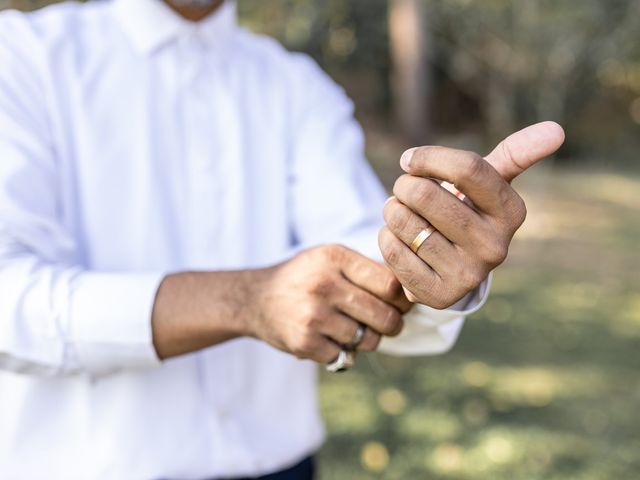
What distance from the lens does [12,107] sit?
1679 mm

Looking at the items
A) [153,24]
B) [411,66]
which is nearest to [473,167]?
[153,24]

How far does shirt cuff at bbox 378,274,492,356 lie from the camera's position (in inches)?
63.2

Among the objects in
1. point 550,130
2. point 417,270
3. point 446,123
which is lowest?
point 446,123

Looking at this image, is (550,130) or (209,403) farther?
(209,403)

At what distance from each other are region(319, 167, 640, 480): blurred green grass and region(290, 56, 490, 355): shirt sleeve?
3.69 ft

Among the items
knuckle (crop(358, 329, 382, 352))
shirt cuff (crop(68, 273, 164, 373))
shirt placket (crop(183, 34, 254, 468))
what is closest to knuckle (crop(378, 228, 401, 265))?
knuckle (crop(358, 329, 382, 352))

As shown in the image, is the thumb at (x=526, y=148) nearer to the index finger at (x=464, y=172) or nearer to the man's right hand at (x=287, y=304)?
the index finger at (x=464, y=172)

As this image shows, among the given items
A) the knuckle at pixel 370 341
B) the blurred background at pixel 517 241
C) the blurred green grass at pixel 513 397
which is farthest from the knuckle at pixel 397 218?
the blurred green grass at pixel 513 397

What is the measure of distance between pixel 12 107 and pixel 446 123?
16850mm

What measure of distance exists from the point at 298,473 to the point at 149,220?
0.75m

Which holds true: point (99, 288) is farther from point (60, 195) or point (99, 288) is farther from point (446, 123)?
point (446, 123)

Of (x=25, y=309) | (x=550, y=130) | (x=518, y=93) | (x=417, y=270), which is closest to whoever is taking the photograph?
(x=550, y=130)

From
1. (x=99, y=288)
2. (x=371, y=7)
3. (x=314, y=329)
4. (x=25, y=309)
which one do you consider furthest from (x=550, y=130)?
(x=371, y=7)

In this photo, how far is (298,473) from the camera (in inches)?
81.0
